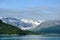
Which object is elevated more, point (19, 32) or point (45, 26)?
point (45, 26)

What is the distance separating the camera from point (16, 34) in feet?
265

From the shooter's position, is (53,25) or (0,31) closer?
(0,31)

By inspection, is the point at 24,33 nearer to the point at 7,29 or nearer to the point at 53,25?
the point at 7,29

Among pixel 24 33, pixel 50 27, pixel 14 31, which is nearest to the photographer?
pixel 14 31

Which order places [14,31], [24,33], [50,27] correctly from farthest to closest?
[50,27]
[24,33]
[14,31]

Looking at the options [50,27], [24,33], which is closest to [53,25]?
[50,27]

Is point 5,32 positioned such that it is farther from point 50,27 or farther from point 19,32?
point 50,27

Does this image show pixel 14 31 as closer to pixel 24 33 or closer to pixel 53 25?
pixel 24 33

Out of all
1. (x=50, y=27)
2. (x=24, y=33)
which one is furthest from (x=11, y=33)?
(x=50, y=27)

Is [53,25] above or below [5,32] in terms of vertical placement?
above

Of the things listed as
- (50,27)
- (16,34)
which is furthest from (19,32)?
(50,27)

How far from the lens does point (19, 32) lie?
80.0 metres

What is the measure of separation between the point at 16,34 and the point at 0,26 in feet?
28.8

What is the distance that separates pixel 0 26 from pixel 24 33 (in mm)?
10847
